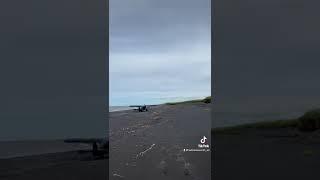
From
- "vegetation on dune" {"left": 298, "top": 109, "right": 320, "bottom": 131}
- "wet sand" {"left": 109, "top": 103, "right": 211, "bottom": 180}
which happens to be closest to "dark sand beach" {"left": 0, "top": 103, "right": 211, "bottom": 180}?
"wet sand" {"left": 109, "top": 103, "right": 211, "bottom": 180}

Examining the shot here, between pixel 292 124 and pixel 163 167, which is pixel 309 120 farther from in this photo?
pixel 163 167

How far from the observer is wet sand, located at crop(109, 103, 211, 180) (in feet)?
9.92

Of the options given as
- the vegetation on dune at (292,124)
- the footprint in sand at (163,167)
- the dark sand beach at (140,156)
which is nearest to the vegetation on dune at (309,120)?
the vegetation on dune at (292,124)

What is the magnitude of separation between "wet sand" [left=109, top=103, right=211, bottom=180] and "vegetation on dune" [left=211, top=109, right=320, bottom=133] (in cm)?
22

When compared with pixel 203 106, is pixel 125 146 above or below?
below

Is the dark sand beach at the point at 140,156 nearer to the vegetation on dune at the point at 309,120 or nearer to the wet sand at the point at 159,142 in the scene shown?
the wet sand at the point at 159,142

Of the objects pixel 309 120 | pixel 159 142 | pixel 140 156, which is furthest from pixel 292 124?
pixel 140 156

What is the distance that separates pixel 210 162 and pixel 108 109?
929mm

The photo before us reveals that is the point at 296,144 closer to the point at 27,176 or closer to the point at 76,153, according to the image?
the point at 76,153

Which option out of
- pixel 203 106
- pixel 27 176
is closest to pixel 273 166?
pixel 203 106

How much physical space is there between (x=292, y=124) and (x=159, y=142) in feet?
3.62

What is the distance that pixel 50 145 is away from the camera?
3.01 meters

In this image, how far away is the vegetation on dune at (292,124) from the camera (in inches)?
115

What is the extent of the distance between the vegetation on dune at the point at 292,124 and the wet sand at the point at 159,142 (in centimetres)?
22
